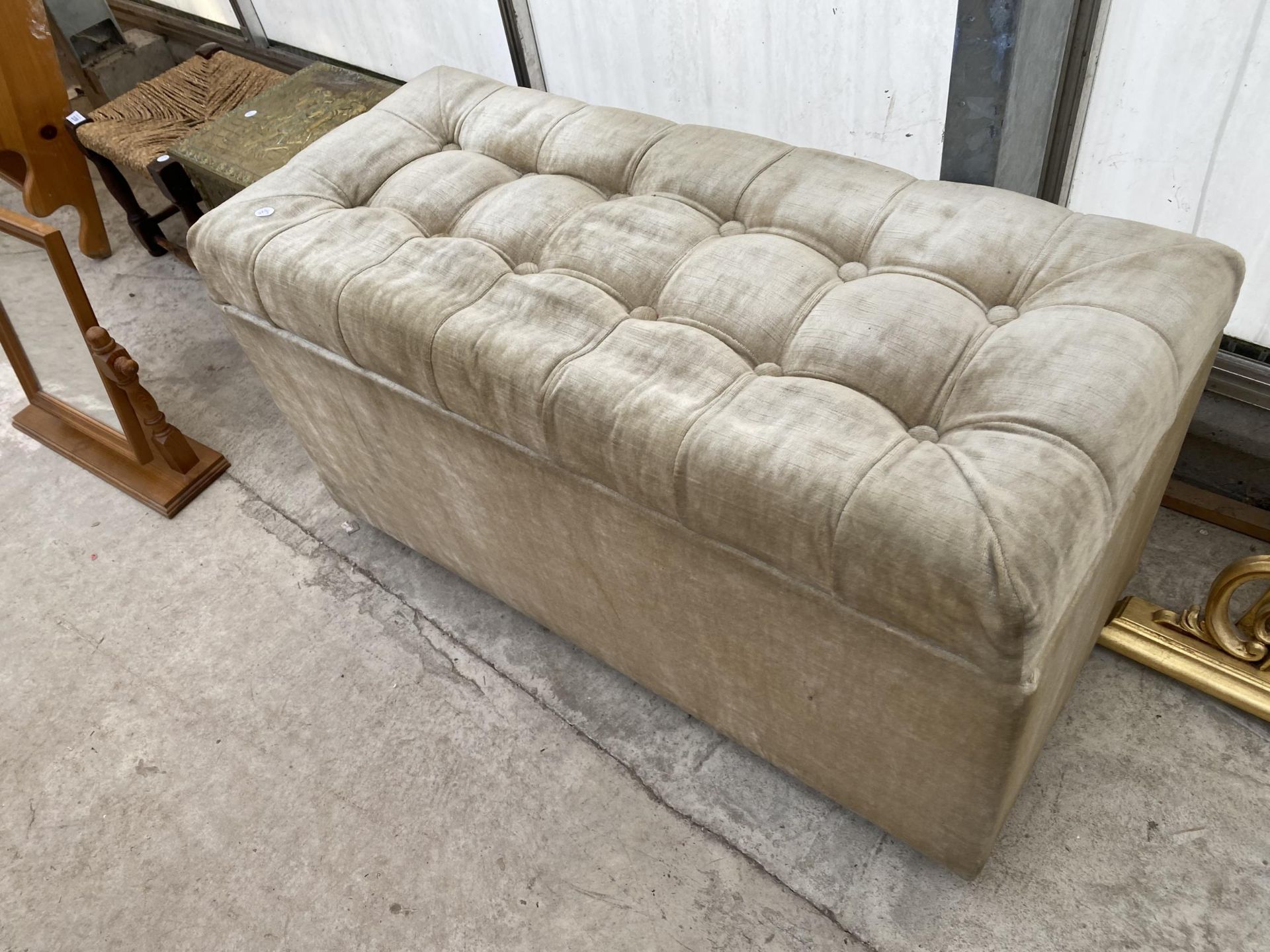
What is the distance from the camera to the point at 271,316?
1606 millimetres

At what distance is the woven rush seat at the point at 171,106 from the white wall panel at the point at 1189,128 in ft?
6.64

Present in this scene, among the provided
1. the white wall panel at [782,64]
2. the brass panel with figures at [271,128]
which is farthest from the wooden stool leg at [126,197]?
the white wall panel at [782,64]

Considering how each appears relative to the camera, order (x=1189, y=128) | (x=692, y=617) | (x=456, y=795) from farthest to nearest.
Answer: (x=456, y=795) < (x=1189, y=128) < (x=692, y=617)

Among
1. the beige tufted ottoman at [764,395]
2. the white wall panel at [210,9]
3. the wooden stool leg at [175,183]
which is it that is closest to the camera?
the beige tufted ottoman at [764,395]

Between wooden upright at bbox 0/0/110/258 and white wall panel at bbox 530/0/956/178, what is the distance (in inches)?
52.9

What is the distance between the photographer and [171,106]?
263 cm

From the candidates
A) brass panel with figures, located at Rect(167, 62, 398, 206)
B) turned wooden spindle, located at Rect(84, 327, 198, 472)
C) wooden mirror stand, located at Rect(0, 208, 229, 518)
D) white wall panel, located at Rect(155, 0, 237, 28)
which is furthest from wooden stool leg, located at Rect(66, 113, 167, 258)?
turned wooden spindle, located at Rect(84, 327, 198, 472)

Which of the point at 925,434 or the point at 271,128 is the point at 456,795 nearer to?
the point at 925,434

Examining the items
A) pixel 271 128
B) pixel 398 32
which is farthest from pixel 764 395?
pixel 398 32

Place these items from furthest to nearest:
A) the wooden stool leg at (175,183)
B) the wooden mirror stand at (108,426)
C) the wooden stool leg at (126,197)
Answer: the wooden stool leg at (126,197), the wooden stool leg at (175,183), the wooden mirror stand at (108,426)

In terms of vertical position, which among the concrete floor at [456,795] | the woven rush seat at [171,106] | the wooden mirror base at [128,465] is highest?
the woven rush seat at [171,106]

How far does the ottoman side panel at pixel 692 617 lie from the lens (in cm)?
114

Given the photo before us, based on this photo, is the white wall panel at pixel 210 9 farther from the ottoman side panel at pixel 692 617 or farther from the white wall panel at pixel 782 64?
the ottoman side panel at pixel 692 617

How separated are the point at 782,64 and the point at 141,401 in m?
1.49
